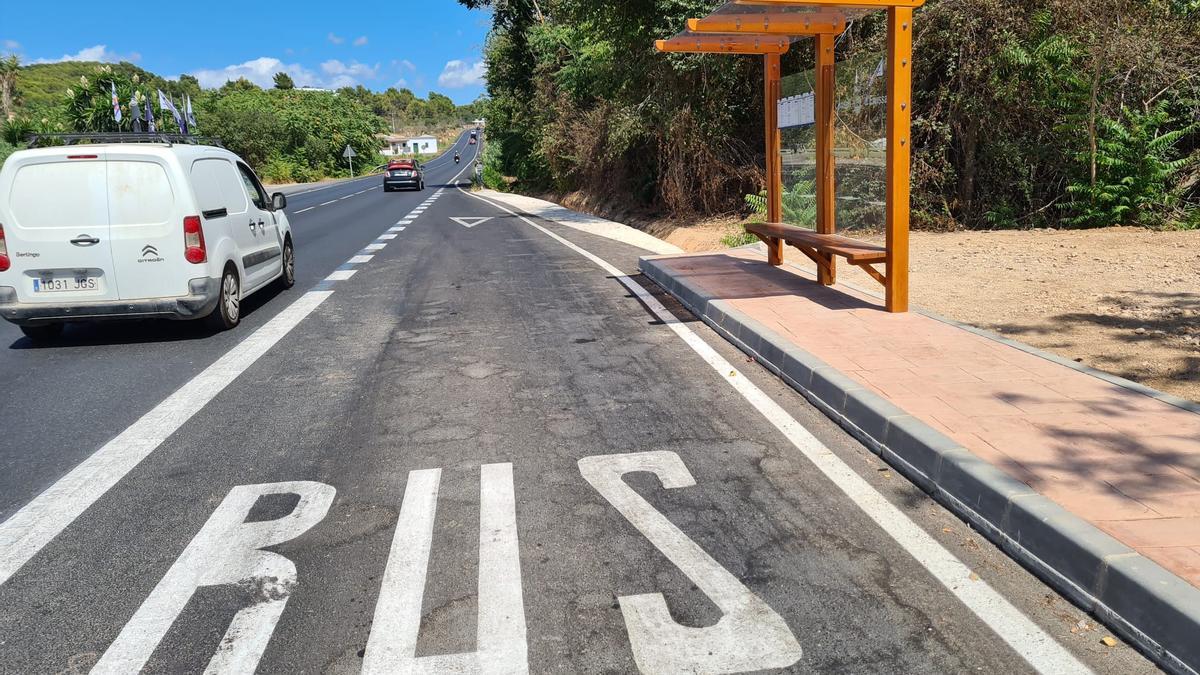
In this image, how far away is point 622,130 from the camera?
66.9 feet

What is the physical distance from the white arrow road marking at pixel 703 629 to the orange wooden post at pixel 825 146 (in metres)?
6.03

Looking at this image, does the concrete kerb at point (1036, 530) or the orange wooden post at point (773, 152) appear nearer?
the concrete kerb at point (1036, 530)

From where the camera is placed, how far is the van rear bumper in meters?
7.73

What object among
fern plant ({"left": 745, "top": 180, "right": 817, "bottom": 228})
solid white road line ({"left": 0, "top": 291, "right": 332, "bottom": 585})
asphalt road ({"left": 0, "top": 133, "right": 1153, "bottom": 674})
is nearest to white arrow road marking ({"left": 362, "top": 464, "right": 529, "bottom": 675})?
asphalt road ({"left": 0, "top": 133, "right": 1153, "bottom": 674})

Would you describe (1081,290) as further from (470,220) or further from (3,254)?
(470,220)

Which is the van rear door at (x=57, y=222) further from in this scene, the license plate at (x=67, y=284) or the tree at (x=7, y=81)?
the tree at (x=7, y=81)

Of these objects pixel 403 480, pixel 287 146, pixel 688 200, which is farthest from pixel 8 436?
pixel 287 146

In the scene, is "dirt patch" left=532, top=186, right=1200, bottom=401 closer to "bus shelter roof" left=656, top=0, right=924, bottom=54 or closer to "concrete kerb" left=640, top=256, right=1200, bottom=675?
"concrete kerb" left=640, top=256, right=1200, bottom=675

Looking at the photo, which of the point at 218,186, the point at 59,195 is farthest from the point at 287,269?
the point at 59,195

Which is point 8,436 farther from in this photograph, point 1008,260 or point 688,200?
point 688,200

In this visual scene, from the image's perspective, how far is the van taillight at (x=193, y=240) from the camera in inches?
311

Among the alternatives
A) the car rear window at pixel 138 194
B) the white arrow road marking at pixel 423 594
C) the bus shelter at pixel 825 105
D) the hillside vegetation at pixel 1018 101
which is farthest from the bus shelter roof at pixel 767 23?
the car rear window at pixel 138 194

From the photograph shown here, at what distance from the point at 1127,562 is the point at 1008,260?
8.51m

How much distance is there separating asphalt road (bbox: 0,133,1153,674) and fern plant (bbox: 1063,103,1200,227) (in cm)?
870
